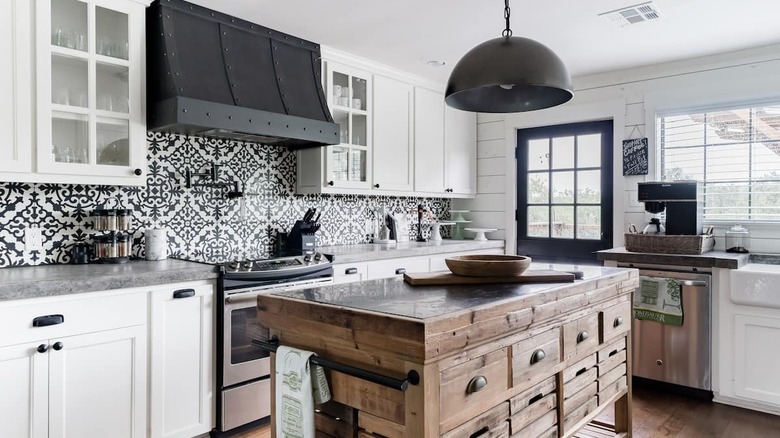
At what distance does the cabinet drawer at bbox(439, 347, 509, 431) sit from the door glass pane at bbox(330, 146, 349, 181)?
2383 mm

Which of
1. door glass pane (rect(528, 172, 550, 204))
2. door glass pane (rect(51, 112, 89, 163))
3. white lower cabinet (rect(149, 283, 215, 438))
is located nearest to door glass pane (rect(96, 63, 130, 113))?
door glass pane (rect(51, 112, 89, 163))

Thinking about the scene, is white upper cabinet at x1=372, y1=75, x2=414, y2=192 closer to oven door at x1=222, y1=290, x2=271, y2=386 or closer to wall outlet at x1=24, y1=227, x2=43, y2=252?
oven door at x1=222, y1=290, x2=271, y2=386

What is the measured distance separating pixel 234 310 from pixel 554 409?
1712 millimetres

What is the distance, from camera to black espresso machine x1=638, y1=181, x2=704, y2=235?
3.50 meters

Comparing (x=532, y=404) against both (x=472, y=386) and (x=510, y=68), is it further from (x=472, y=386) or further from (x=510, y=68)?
(x=510, y=68)

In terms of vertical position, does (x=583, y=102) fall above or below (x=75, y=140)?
above

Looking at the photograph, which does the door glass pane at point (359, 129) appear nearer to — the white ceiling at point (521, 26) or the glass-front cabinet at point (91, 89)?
the white ceiling at point (521, 26)

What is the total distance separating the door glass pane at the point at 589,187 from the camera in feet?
14.7

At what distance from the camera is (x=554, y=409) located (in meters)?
1.97

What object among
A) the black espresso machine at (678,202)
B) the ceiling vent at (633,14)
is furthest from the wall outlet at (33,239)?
the black espresso machine at (678,202)

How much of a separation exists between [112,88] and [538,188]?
364 cm

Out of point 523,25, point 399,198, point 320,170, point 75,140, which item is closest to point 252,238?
point 320,170

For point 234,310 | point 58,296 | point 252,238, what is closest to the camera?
point 58,296

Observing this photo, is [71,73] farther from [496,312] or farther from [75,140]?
[496,312]
